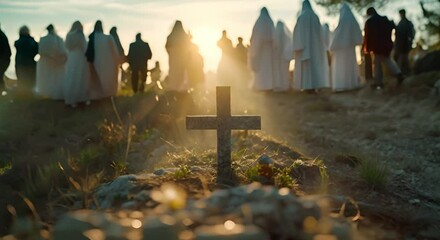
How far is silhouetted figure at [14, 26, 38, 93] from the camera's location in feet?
48.0

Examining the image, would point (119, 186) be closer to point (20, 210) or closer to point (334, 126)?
point (20, 210)

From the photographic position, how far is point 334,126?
35.7 ft

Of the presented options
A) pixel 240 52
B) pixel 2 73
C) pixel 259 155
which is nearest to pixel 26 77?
pixel 2 73

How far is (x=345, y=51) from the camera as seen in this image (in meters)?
16.0

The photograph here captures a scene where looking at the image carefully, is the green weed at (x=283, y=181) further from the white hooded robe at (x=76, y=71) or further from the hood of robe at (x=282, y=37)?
the hood of robe at (x=282, y=37)

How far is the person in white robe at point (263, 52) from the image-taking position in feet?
54.6

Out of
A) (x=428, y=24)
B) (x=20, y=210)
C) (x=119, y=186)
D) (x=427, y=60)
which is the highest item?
(x=428, y=24)

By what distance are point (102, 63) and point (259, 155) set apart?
860cm

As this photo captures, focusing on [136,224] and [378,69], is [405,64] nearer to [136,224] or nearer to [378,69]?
[378,69]

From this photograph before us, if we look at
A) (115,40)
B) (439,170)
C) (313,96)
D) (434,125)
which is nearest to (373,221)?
(439,170)

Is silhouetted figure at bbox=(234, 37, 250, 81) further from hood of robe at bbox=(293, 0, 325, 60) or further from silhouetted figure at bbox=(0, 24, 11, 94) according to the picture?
silhouetted figure at bbox=(0, 24, 11, 94)

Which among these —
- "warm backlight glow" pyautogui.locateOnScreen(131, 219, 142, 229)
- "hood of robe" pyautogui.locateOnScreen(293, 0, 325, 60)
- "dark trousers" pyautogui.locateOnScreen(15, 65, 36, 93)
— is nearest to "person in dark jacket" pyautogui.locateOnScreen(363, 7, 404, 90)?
"hood of robe" pyautogui.locateOnScreen(293, 0, 325, 60)

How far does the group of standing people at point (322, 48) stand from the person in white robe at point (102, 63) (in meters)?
4.26

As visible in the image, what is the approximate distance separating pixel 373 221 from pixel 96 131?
256 inches
